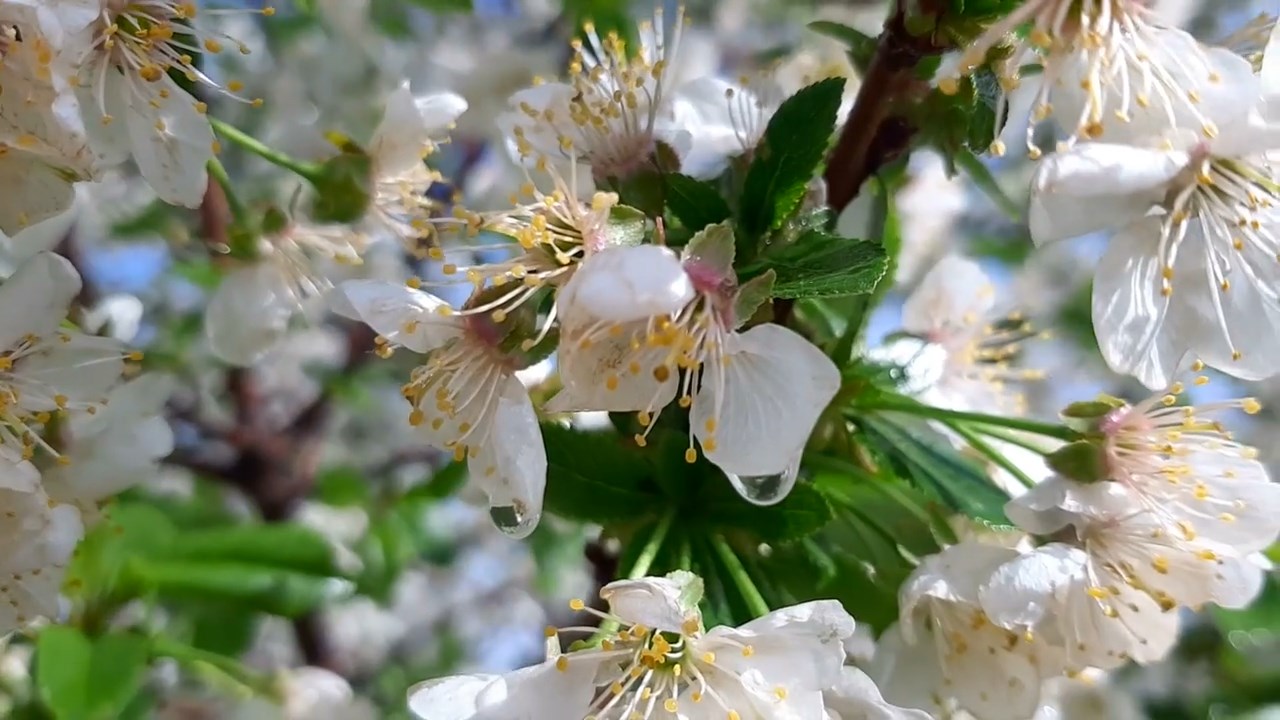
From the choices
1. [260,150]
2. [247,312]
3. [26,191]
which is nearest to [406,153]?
[260,150]

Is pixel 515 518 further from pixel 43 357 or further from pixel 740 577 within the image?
pixel 43 357

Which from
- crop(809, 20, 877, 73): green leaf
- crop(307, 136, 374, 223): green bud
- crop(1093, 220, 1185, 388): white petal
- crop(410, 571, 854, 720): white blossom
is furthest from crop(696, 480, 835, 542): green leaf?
crop(307, 136, 374, 223): green bud

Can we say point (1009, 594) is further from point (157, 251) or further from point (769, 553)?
point (157, 251)

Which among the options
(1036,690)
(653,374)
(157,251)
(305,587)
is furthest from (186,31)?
(157,251)

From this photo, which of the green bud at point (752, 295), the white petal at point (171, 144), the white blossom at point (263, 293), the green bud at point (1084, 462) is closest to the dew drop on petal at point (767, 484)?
the green bud at point (752, 295)

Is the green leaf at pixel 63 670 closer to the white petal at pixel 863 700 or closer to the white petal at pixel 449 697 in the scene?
the white petal at pixel 449 697

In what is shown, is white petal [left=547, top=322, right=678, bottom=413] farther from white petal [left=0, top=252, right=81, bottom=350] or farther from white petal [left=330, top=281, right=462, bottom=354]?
white petal [left=0, top=252, right=81, bottom=350]
